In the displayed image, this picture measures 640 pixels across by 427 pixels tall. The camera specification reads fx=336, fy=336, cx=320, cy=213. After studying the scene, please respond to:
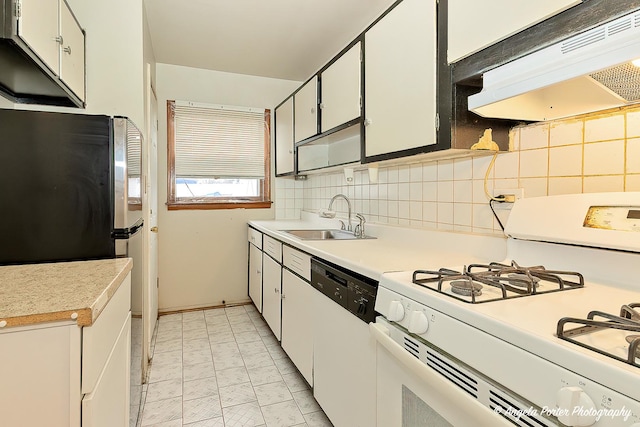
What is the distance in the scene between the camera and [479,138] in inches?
52.5

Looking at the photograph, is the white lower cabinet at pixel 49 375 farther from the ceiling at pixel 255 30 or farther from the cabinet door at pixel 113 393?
the ceiling at pixel 255 30

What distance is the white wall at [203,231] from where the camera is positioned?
3.23 meters

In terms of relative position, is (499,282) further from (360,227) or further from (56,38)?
(56,38)

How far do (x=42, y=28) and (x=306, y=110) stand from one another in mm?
1725

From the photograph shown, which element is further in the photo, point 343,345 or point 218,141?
point 218,141

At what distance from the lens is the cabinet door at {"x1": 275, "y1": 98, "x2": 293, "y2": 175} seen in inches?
123

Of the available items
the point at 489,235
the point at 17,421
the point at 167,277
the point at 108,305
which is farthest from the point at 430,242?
the point at 167,277

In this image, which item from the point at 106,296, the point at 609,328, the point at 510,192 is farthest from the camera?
the point at 510,192

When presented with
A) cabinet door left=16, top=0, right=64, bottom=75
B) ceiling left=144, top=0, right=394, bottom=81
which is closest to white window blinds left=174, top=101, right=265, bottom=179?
ceiling left=144, top=0, right=394, bottom=81

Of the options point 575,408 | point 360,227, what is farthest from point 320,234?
point 575,408

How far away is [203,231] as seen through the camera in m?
3.38

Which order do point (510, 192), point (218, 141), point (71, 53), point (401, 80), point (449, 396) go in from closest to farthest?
1. point (449, 396)
2. point (510, 192)
3. point (401, 80)
4. point (71, 53)
5. point (218, 141)

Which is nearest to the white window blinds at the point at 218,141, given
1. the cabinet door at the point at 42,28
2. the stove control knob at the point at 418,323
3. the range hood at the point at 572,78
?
the cabinet door at the point at 42,28

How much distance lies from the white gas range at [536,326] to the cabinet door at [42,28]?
1.46m
